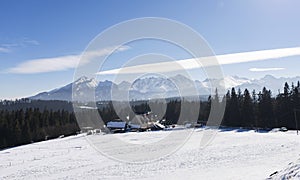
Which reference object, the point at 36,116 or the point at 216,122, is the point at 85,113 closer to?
the point at 36,116

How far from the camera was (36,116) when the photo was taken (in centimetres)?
7125

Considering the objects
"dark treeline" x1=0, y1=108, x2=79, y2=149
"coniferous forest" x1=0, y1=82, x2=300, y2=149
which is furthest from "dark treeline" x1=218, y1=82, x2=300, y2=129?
"dark treeline" x1=0, y1=108, x2=79, y2=149

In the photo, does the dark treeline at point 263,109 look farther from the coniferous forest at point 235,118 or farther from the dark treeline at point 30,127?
the dark treeline at point 30,127

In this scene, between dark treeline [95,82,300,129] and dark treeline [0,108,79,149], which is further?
dark treeline [0,108,79,149]

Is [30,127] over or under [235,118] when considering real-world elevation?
under

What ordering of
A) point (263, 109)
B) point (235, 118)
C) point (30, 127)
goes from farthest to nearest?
point (235, 118)
point (30, 127)
point (263, 109)

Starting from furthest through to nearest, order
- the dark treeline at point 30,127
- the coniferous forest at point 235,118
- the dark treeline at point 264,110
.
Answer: the dark treeline at point 30,127, the coniferous forest at point 235,118, the dark treeline at point 264,110

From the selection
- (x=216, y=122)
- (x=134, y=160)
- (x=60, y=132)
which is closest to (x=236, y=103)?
(x=216, y=122)

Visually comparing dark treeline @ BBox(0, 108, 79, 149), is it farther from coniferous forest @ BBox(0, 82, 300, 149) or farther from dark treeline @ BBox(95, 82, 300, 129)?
dark treeline @ BBox(95, 82, 300, 129)

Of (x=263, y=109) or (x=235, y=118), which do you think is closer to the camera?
(x=263, y=109)

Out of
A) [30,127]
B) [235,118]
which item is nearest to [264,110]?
[235,118]

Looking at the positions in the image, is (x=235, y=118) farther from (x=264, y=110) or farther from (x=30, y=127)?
(x=30, y=127)

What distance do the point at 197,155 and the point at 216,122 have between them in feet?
160

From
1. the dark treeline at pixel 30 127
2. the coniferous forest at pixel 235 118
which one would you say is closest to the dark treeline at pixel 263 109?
the coniferous forest at pixel 235 118
